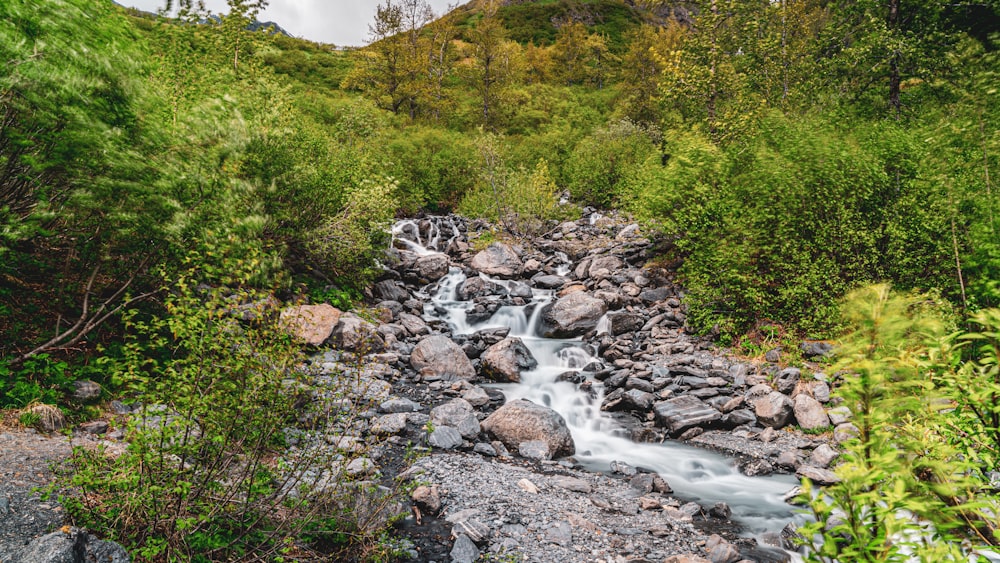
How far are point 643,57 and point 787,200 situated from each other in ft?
108

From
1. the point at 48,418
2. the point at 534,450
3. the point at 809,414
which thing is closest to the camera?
the point at 48,418

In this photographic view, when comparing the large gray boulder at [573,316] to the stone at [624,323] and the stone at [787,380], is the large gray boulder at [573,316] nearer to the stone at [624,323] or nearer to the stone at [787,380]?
the stone at [624,323]

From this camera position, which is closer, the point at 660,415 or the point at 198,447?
the point at 198,447

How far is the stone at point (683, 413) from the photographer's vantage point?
33.2 ft

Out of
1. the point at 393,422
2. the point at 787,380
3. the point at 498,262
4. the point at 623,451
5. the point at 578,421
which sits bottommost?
the point at 578,421

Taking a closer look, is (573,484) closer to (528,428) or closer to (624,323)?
(528,428)

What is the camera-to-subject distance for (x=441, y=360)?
510 inches

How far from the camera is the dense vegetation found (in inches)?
121

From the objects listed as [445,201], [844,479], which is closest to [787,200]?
[844,479]

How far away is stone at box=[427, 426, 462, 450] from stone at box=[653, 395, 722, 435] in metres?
4.47

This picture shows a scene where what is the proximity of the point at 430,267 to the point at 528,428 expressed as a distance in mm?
11711

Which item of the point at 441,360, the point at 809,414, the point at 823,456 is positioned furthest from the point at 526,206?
the point at 823,456

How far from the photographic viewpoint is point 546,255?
858 inches

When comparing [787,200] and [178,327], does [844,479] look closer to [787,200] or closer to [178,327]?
[178,327]
